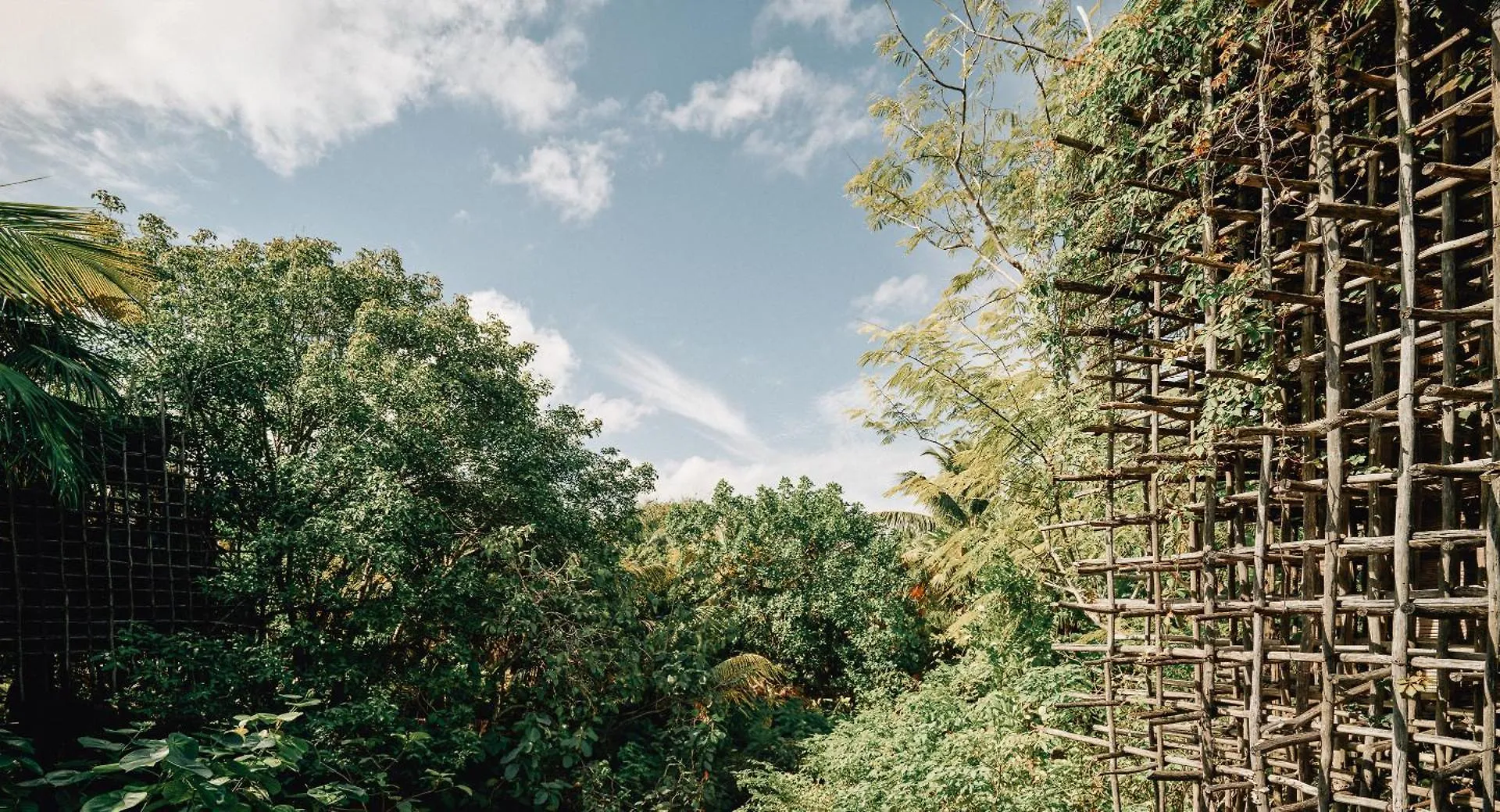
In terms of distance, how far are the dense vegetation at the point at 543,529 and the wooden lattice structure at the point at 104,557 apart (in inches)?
10.7

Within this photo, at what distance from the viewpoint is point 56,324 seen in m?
4.87

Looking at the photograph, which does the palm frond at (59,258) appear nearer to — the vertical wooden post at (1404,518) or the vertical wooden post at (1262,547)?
the vertical wooden post at (1262,547)

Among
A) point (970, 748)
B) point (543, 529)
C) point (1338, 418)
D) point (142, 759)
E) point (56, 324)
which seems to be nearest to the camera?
point (142, 759)

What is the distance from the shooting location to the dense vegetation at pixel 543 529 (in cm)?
513

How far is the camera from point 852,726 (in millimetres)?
7551

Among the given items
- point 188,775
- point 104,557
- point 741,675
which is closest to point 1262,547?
point 188,775

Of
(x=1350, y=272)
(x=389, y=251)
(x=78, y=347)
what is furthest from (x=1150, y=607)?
(x=389, y=251)

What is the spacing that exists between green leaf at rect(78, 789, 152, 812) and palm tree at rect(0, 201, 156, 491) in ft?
11.0

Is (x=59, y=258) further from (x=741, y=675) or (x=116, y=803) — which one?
(x=741, y=675)

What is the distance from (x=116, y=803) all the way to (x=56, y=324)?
486 cm

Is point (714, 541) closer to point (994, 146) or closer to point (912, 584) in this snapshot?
point (912, 584)

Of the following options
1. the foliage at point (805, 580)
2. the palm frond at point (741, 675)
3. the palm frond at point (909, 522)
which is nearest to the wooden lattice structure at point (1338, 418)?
the palm frond at point (741, 675)

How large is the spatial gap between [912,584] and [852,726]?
160 inches

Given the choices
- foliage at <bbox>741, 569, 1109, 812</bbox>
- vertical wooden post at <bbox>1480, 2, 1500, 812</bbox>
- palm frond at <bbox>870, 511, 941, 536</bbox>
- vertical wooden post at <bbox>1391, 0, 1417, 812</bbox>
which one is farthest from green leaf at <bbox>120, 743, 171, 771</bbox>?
palm frond at <bbox>870, 511, 941, 536</bbox>
